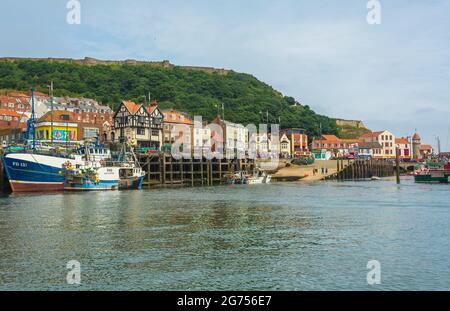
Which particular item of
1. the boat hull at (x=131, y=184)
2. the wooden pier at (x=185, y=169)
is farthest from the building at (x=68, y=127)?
the boat hull at (x=131, y=184)

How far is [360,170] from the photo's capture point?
126 meters

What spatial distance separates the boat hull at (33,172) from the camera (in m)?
67.7

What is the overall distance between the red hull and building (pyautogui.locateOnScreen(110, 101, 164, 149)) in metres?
34.5

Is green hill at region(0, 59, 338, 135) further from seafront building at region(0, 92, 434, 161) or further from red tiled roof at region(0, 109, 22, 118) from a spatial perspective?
red tiled roof at region(0, 109, 22, 118)

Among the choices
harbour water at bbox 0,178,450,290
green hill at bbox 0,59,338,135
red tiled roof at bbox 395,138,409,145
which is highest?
green hill at bbox 0,59,338,135

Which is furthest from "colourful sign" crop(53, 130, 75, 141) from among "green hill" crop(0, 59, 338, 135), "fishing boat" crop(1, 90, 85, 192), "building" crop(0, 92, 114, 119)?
"green hill" crop(0, 59, 338, 135)

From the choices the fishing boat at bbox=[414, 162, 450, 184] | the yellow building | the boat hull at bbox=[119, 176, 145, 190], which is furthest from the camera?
the yellow building

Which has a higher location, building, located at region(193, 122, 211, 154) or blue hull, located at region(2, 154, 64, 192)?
building, located at region(193, 122, 211, 154)

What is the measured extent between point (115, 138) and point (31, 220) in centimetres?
7673

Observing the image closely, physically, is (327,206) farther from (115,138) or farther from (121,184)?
(115,138)

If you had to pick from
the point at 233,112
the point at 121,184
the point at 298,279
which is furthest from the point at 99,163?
the point at 233,112

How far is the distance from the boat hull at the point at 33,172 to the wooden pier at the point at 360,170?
68.6 m

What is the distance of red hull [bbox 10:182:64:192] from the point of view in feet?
224

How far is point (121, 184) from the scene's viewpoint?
76.8 meters
